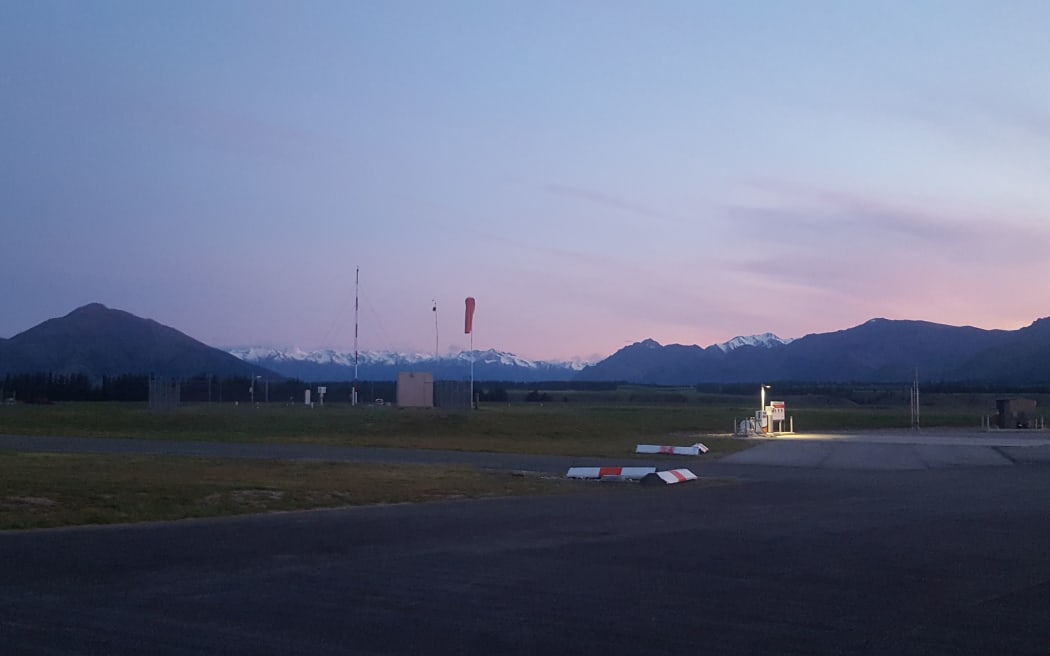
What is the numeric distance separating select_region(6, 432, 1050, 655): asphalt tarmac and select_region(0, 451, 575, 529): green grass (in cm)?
148

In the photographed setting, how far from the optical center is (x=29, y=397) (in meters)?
93.3

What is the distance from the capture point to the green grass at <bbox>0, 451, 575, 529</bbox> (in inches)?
774

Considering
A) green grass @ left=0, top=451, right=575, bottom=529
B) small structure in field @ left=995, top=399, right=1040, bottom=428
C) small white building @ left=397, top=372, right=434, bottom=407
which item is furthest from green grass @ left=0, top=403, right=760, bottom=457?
small structure in field @ left=995, top=399, right=1040, bottom=428

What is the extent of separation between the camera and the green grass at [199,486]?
64.5ft

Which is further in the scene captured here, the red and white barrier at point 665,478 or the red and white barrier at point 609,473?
the red and white barrier at point 609,473

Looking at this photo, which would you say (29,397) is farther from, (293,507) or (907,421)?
(293,507)

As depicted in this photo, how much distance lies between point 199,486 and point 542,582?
41.8 ft

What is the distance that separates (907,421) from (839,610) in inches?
Result: 2431

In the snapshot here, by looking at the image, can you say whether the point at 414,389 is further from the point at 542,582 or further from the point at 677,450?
the point at 542,582

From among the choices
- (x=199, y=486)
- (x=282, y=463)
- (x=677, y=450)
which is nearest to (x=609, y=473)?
(x=282, y=463)

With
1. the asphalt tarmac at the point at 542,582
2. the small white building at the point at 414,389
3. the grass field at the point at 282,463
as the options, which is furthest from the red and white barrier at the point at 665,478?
the small white building at the point at 414,389

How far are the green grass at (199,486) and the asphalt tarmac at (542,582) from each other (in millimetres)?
1476

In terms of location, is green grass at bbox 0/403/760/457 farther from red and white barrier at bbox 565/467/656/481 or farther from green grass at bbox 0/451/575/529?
green grass at bbox 0/451/575/529

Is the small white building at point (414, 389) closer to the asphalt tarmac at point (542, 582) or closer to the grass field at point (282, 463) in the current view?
the grass field at point (282, 463)
